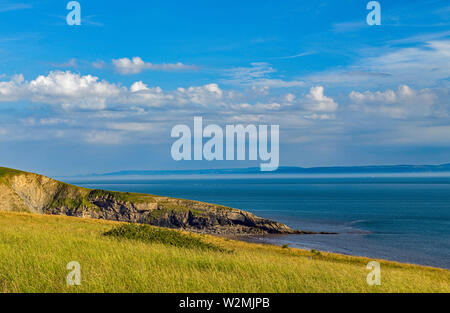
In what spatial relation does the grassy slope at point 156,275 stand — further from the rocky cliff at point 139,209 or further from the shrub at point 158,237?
the rocky cliff at point 139,209

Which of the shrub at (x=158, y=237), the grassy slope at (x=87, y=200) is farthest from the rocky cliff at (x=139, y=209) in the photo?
the shrub at (x=158, y=237)

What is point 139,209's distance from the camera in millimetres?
92125

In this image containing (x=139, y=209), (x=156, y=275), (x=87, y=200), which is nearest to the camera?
(x=156, y=275)

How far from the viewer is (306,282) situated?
10.8 metres

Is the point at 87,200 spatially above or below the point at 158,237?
above

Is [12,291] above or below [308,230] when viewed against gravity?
above

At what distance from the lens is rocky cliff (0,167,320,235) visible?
87.1 m

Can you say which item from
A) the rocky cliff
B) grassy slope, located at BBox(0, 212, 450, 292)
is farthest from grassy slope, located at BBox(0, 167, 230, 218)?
grassy slope, located at BBox(0, 212, 450, 292)

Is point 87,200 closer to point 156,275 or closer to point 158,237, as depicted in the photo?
point 158,237

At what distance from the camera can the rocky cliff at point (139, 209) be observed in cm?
8706

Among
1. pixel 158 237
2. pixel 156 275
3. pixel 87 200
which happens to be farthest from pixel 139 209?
pixel 156 275
